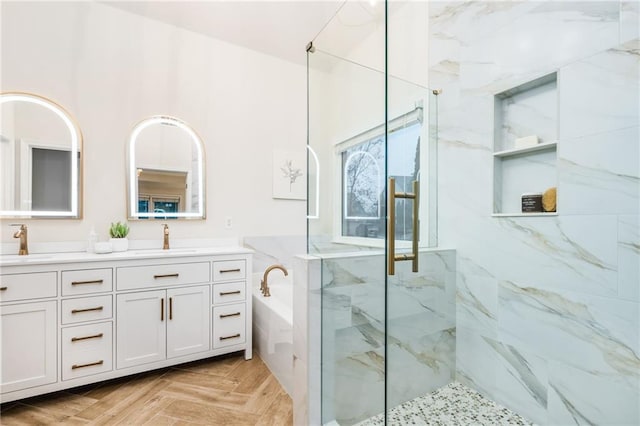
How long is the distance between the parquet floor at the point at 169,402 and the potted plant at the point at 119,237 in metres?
0.92

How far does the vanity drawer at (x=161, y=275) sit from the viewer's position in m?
1.91

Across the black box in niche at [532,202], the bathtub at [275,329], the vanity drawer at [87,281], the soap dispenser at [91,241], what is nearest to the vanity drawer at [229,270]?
the bathtub at [275,329]

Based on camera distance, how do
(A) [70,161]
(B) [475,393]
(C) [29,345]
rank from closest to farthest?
(C) [29,345] → (B) [475,393] → (A) [70,161]

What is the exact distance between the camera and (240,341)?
227 cm

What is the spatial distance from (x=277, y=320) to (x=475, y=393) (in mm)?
1356

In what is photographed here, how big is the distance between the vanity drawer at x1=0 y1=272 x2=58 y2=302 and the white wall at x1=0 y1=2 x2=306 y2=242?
521 mm

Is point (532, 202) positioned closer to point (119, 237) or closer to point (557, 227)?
point (557, 227)

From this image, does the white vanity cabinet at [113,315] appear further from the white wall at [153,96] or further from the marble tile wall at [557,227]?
the marble tile wall at [557,227]

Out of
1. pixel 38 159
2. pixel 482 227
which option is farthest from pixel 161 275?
pixel 482 227

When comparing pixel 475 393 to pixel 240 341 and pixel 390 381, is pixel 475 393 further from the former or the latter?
pixel 240 341

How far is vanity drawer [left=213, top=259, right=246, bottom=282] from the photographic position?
2.20 metres

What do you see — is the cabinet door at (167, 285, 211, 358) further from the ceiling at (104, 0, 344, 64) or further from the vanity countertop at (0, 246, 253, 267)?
the ceiling at (104, 0, 344, 64)

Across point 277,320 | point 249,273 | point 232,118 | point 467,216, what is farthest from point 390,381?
point 232,118

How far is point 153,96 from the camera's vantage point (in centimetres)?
248
